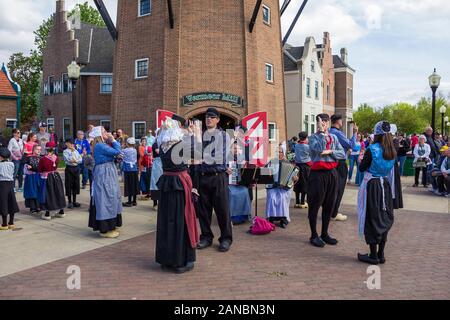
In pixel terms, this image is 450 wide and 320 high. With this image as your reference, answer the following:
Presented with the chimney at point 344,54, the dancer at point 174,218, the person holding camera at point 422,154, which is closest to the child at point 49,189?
the dancer at point 174,218

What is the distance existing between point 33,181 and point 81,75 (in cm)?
2174

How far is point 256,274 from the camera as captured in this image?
498 centimetres

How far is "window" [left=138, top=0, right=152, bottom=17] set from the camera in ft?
64.8

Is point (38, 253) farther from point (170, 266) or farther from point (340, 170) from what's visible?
point (340, 170)

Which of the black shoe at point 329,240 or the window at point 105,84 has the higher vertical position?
the window at point 105,84

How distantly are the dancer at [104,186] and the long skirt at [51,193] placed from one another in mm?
1911

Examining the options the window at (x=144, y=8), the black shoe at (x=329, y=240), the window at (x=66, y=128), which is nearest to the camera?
the black shoe at (x=329, y=240)

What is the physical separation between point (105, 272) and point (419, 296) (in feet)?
12.6

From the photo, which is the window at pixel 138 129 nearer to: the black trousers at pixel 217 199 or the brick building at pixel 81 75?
the brick building at pixel 81 75

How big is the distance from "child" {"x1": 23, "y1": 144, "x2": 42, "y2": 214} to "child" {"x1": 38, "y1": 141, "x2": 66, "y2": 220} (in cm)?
23

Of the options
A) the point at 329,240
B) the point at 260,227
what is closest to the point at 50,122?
the point at 260,227

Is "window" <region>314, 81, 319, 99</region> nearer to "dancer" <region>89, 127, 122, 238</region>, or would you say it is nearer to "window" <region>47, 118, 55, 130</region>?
"window" <region>47, 118, 55, 130</region>

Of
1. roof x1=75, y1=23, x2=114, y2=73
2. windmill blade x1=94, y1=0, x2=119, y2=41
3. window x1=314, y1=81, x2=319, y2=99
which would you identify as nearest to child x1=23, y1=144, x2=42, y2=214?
windmill blade x1=94, y1=0, x2=119, y2=41

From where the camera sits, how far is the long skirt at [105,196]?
663 centimetres
